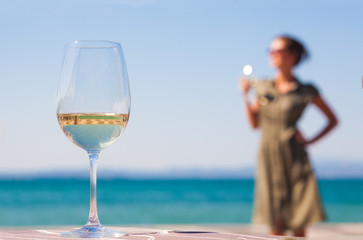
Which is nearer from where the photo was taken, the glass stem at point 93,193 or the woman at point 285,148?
the woman at point 285,148

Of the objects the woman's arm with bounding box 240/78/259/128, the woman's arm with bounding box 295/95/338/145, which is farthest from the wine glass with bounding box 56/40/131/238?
the woman's arm with bounding box 295/95/338/145

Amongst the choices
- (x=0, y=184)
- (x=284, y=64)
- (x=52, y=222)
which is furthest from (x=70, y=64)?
(x=0, y=184)

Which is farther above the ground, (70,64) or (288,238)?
(70,64)

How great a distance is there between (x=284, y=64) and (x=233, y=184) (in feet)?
57.5

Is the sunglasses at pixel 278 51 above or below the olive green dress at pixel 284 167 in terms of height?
above

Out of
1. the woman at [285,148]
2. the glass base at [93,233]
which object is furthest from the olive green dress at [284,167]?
the glass base at [93,233]

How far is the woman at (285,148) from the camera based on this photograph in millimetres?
1104

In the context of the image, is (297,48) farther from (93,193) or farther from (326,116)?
(93,193)

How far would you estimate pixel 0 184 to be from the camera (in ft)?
73.1

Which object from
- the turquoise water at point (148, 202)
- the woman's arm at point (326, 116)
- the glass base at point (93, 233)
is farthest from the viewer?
the turquoise water at point (148, 202)

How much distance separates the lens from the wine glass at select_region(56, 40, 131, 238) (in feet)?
4.92

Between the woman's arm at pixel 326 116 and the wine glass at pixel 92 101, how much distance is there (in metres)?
0.57

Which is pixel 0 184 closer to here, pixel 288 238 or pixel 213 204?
pixel 213 204

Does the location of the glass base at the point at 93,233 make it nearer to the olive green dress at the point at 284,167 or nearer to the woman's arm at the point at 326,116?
the olive green dress at the point at 284,167
